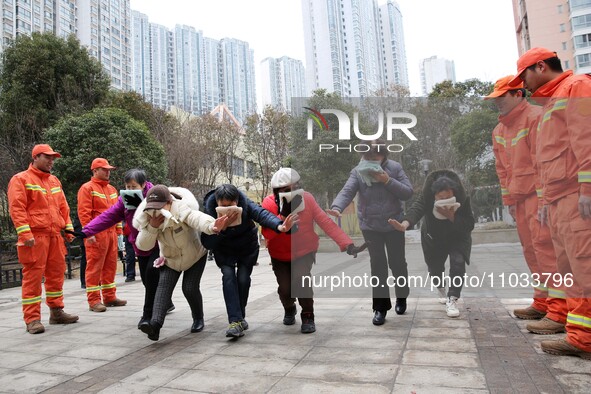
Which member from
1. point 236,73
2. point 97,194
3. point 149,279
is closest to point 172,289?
point 149,279

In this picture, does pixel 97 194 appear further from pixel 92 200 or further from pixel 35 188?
pixel 35 188

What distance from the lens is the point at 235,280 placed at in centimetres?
373

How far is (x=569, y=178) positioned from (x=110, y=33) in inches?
2805

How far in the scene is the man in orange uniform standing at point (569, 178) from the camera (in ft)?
8.59

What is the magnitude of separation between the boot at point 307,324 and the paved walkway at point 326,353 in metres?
0.07

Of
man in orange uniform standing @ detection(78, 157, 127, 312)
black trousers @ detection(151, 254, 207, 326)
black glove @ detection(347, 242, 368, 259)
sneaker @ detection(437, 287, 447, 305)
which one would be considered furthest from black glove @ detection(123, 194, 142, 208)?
sneaker @ detection(437, 287, 447, 305)

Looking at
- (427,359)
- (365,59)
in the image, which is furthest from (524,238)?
(365,59)

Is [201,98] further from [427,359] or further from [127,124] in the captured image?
[427,359]

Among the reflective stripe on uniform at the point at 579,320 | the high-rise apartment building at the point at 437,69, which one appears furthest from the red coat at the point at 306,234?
the high-rise apartment building at the point at 437,69

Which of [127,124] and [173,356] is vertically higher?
[127,124]

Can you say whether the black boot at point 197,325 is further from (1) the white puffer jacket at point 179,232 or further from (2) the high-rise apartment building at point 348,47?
(2) the high-rise apartment building at point 348,47

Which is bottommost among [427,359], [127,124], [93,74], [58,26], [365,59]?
[427,359]

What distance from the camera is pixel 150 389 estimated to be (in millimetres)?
2539

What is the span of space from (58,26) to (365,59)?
43371 millimetres
